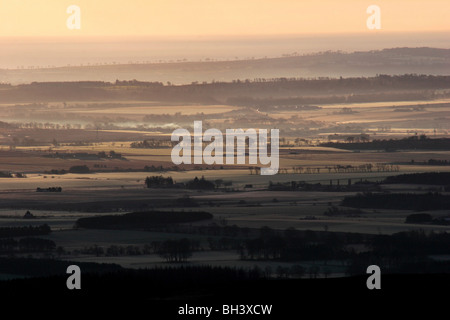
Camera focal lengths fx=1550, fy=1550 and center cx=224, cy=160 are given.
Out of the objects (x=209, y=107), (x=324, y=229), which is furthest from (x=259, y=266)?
(x=209, y=107)

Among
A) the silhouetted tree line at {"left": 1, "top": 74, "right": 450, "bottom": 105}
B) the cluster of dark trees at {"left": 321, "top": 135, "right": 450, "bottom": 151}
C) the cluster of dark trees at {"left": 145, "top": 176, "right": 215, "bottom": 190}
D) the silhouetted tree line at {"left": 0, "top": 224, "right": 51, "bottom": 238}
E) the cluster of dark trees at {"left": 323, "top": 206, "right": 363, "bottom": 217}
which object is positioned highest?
the silhouetted tree line at {"left": 1, "top": 74, "right": 450, "bottom": 105}

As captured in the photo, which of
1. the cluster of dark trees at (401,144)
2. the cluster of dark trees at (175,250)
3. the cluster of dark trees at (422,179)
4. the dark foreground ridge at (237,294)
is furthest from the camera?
the cluster of dark trees at (401,144)

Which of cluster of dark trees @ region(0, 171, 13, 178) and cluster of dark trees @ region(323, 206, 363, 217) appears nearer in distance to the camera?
cluster of dark trees @ region(323, 206, 363, 217)

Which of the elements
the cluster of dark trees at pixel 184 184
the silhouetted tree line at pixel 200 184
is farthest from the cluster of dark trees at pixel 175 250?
the cluster of dark trees at pixel 184 184

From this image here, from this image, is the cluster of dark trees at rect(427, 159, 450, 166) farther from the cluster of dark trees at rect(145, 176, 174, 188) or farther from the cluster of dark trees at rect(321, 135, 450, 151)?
the cluster of dark trees at rect(145, 176, 174, 188)

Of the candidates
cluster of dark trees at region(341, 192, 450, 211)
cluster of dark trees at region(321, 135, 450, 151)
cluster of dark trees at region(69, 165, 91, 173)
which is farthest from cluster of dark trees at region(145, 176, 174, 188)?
cluster of dark trees at region(321, 135, 450, 151)

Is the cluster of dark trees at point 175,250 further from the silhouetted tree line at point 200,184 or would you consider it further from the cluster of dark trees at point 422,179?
the cluster of dark trees at point 422,179
